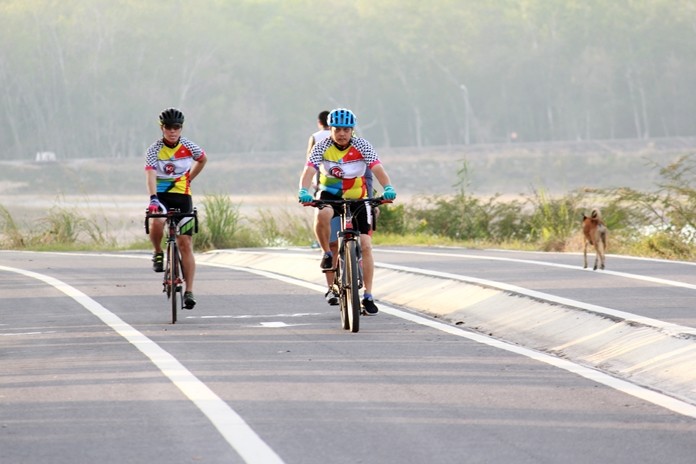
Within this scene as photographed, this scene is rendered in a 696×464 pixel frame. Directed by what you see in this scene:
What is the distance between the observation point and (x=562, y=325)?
500 inches

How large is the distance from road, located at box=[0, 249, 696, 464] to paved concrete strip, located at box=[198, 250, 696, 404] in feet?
1.24

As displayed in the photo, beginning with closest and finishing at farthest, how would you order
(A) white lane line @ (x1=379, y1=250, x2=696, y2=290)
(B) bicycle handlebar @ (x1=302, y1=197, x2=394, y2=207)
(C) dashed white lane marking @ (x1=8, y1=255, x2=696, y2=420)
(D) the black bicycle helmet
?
1. (C) dashed white lane marking @ (x1=8, y1=255, x2=696, y2=420)
2. (B) bicycle handlebar @ (x1=302, y1=197, x2=394, y2=207)
3. (D) the black bicycle helmet
4. (A) white lane line @ (x1=379, y1=250, x2=696, y2=290)

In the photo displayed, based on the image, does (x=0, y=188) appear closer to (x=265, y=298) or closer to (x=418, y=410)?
(x=265, y=298)

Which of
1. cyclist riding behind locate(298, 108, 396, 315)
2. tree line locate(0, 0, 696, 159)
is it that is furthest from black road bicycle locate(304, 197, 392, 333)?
tree line locate(0, 0, 696, 159)

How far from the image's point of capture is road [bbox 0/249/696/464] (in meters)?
7.70

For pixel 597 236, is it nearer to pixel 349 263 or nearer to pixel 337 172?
A: pixel 337 172

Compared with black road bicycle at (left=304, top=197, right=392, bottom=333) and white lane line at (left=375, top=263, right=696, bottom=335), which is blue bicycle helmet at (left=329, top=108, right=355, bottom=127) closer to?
black road bicycle at (left=304, top=197, right=392, bottom=333)

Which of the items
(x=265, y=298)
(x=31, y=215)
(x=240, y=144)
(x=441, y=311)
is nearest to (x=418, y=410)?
(x=441, y=311)

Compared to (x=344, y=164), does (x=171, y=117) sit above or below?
above

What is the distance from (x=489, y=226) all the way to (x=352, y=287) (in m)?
19.7

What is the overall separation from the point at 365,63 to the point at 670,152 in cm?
3328

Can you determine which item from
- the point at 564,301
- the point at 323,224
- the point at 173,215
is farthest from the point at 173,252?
the point at 564,301

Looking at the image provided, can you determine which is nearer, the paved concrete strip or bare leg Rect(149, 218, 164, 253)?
the paved concrete strip

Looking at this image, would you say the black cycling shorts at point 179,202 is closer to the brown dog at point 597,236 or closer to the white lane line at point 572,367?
the white lane line at point 572,367
